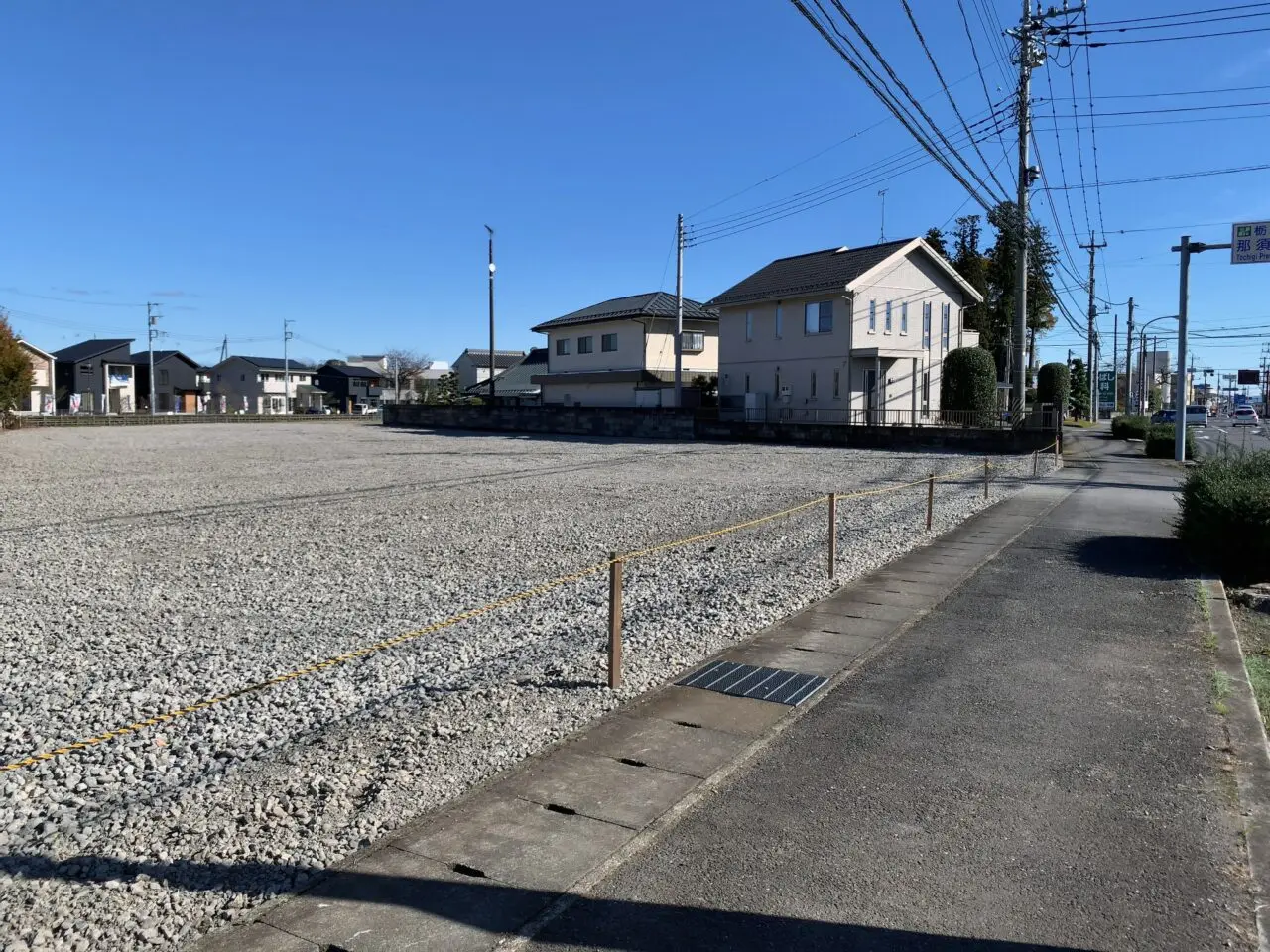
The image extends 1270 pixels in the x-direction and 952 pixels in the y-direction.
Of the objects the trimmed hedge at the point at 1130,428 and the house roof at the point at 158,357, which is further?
the house roof at the point at 158,357

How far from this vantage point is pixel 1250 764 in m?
4.43

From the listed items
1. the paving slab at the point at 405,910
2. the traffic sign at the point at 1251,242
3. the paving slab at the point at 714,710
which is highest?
the traffic sign at the point at 1251,242

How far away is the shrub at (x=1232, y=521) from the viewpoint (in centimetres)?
909

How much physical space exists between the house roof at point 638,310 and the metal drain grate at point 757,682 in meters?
39.3

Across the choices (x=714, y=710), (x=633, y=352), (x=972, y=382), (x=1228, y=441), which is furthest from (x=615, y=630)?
(x=633, y=352)

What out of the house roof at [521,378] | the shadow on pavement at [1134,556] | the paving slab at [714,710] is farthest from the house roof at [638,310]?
the paving slab at [714,710]

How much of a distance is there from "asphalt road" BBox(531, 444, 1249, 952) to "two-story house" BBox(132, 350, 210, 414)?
295ft

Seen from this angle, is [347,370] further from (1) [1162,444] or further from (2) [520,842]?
(2) [520,842]

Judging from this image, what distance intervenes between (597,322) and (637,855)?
4538 centimetres

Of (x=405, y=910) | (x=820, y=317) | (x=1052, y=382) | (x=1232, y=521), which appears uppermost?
(x=820, y=317)

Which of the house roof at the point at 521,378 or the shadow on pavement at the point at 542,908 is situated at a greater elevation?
the house roof at the point at 521,378

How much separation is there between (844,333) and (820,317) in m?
1.50

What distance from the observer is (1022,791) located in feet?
13.7

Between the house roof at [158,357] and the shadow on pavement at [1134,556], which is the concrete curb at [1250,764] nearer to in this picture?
the shadow on pavement at [1134,556]
